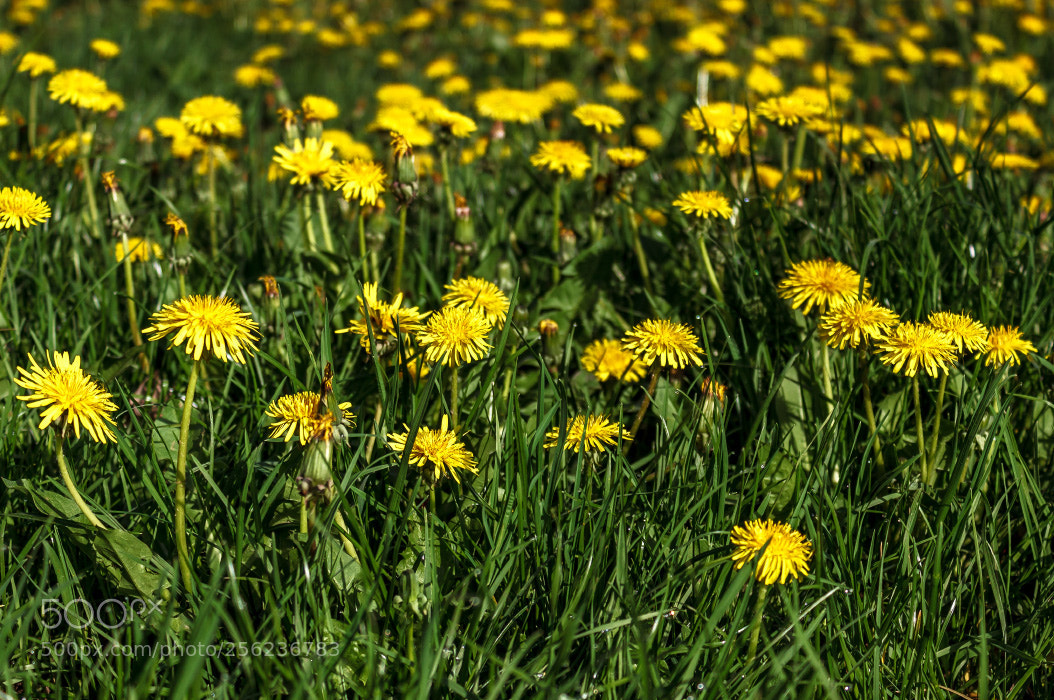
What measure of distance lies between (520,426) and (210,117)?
5.02 feet

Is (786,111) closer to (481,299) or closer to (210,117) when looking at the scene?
(481,299)

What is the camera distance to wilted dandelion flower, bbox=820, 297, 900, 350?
1715 millimetres

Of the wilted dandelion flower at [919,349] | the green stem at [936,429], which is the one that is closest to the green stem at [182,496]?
the wilted dandelion flower at [919,349]

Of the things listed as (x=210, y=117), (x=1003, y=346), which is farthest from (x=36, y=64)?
(x=1003, y=346)

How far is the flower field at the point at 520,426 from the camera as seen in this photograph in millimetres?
1419

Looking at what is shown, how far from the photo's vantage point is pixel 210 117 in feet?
8.41

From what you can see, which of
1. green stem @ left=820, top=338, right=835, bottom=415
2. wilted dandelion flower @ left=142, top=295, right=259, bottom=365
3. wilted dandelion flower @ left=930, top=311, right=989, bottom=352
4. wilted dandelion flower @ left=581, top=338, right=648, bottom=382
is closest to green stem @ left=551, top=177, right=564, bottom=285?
wilted dandelion flower @ left=581, top=338, right=648, bottom=382

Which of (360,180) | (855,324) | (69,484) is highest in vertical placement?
(360,180)

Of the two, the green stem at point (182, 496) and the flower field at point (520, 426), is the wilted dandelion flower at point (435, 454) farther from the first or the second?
the green stem at point (182, 496)

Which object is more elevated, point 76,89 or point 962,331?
point 76,89

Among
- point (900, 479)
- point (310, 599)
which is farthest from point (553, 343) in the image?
point (310, 599)

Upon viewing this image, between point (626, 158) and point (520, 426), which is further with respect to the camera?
point (626, 158)

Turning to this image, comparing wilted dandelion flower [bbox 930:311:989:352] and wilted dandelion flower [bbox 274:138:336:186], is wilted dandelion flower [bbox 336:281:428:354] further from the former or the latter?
wilted dandelion flower [bbox 930:311:989:352]

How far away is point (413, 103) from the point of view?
332cm
